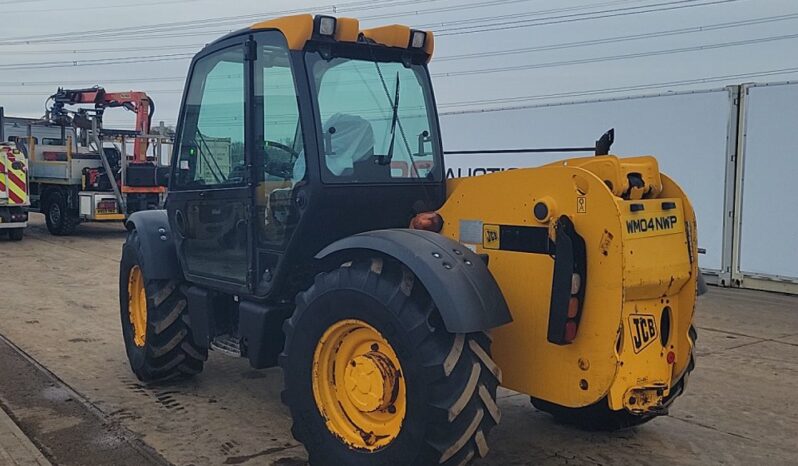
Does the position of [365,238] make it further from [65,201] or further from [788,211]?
[65,201]

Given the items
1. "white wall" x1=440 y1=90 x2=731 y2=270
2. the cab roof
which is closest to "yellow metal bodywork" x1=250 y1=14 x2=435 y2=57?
the cab roof

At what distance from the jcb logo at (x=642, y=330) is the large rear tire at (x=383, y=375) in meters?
0.66

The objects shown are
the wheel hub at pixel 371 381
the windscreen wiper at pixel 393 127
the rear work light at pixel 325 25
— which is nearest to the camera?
the wheel hub at pixel 371 381

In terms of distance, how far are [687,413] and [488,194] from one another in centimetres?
231

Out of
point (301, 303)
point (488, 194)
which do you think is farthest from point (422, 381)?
point (488, 194)

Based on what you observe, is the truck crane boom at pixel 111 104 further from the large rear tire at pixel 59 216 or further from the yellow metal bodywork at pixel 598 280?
the yellow metal bodywork at pixel 598 280

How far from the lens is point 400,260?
11.1 feet

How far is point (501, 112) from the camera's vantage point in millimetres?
13797

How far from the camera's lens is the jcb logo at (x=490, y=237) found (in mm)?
3720

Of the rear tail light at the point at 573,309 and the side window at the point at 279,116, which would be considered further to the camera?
the side window at the point at 279,116

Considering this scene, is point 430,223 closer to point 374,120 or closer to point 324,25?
point 374,120

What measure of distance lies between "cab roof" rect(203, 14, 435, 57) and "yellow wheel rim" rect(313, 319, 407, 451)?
1.56 metres

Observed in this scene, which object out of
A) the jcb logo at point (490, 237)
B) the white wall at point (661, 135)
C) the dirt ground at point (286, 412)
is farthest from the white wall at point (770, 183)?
the jcb logo at point (490, 237)

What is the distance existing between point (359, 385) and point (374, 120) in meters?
1.54
